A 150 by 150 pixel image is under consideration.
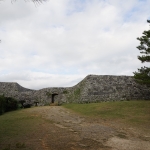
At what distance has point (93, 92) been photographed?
75.9 feet

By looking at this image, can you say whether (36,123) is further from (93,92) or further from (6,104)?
(93,92)

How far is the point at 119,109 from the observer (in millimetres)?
16516

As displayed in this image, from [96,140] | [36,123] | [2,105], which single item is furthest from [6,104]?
[96,140]

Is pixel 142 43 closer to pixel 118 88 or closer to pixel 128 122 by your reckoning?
pixel 128 122

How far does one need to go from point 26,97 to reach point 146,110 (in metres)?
15.6

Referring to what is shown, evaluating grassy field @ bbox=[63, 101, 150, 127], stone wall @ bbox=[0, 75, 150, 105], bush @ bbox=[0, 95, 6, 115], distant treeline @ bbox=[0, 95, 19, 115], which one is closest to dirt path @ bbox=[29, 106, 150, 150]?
grassy field @ bbox=[63, 101, 150, 127]

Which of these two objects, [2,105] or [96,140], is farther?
[2,105]

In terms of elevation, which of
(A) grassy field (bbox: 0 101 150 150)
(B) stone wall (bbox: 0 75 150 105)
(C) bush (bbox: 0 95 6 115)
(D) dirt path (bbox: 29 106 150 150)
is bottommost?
(D) dirt path (bbox: 29 106 150 150)

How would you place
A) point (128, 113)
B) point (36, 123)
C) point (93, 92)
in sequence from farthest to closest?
point (93, 92), point (128, 113), point (36, 123)

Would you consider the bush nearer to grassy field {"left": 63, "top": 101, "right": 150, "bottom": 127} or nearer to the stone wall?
grassy field {"left": 63, "top": 101, "right": 150, "bottom": 127}

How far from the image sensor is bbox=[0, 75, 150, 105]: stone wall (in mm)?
22812

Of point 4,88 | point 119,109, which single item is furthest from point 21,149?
point 4,88

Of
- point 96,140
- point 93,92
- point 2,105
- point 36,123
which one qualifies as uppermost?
point 93,92

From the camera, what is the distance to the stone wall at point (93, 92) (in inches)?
898
